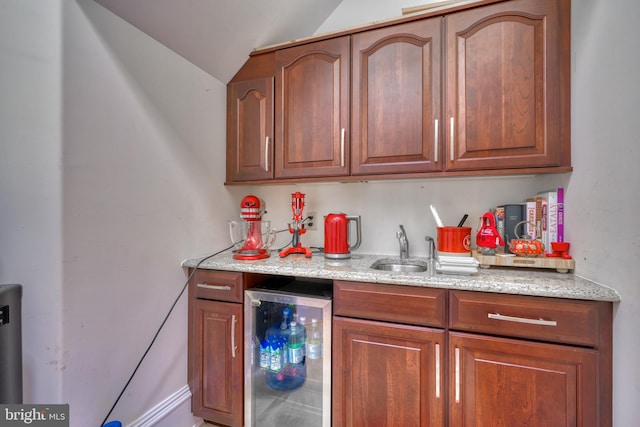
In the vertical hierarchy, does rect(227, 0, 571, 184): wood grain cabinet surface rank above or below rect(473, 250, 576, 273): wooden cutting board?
above

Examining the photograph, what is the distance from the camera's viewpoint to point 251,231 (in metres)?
1.55

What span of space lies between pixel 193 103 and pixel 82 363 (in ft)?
4.24

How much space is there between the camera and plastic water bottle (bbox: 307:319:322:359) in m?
1.32

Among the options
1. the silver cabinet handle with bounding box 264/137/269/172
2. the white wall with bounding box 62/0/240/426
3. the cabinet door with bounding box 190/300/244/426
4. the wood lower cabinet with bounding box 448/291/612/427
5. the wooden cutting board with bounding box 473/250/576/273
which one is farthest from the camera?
the silver cabinet handle with bounding box 264/137/269/172

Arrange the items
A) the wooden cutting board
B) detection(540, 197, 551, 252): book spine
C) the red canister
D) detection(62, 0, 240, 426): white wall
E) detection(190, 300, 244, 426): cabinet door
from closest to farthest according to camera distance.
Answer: detection(62, 0, 240, 426): white wall → the wooden cutting board → detection(540, 197, 551, 252): book spine → detection(190, 300, 244, 426): cabinet door → the red canister

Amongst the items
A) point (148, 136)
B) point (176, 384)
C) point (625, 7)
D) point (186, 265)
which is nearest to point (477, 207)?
point (625, 7)

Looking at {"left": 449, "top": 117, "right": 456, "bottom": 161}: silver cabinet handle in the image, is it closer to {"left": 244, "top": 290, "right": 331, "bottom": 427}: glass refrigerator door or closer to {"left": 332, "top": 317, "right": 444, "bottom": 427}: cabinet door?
{"left": 332, "top": 317, "right": 444, "bottom": 427}: cabinet door

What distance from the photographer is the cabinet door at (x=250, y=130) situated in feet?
5.22

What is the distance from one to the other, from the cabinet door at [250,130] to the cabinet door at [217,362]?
80 cm

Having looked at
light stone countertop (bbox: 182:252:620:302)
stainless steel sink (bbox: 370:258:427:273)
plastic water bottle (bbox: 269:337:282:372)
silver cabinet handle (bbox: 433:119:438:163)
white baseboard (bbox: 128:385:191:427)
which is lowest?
white baseboard (bbox: 128:385:191:427)

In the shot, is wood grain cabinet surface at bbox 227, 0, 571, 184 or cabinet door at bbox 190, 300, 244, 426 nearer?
wood grain cabinet surface at bbox 227, 0, 571, 184

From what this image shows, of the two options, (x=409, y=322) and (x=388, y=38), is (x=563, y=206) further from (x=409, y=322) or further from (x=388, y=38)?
(x=388, y=38)

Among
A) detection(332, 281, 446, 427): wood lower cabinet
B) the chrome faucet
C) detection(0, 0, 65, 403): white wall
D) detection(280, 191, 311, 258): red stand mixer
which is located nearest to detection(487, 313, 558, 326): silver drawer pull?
detection(332, 281, 446, 427): wood lower cabinet

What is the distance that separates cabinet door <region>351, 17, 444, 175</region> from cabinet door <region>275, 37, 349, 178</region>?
7cm
